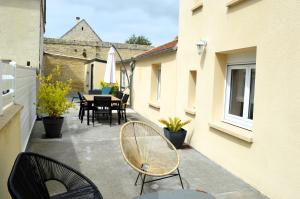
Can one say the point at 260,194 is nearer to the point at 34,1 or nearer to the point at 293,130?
the point at 293,130

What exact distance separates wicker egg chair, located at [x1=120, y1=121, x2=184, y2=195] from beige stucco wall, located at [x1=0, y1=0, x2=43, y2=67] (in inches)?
474

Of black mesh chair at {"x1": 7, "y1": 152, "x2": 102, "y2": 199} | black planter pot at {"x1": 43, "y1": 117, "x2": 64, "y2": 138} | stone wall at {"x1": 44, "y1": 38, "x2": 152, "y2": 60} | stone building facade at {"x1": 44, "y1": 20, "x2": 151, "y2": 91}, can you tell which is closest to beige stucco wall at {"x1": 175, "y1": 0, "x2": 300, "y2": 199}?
black mesh chair at {"x1": 7, "y1": 152, "x2": 102, "y2": 199}

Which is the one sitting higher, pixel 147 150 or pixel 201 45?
pixel 201 45

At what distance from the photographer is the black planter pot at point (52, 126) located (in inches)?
313

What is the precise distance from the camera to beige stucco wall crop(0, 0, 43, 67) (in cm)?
1521

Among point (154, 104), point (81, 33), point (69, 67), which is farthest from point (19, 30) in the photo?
point (81, 33)

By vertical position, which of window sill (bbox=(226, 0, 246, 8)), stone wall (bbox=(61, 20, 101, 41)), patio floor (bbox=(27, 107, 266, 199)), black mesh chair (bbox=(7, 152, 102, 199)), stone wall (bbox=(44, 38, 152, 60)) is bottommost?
patio floor (bbox=(27, 107, 266, 199))

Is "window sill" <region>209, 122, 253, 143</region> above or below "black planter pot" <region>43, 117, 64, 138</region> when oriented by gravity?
above

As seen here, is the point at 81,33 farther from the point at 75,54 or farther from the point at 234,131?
the point at 234,131

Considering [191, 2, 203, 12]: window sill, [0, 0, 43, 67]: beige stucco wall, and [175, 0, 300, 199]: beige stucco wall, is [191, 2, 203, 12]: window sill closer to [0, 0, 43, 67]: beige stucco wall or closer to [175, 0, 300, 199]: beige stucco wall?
[175, 0, 300, 199]: beige stucco wall

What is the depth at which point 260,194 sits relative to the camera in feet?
15.7

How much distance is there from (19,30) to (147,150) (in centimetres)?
1301

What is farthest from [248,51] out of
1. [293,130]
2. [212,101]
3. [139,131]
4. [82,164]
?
[82,164]

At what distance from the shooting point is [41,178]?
2.90 meters
